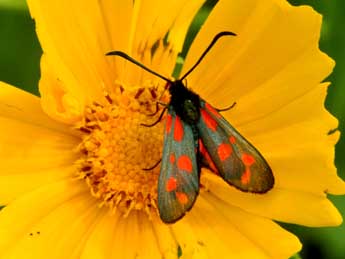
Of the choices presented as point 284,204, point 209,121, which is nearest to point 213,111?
point 209,121

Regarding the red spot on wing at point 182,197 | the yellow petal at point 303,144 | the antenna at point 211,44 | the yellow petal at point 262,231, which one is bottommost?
the yellow petal at point 262,231

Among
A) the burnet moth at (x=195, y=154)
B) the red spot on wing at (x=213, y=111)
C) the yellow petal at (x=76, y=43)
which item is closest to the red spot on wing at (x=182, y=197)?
the burnet moth at (x=195, y=154)

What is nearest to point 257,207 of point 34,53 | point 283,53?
point 283,53

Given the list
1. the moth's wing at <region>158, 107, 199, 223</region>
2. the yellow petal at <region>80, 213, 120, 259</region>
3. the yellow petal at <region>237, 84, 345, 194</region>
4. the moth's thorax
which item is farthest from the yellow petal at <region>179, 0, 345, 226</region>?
the yellow petal at <region>80, 213, 120, 259</region>

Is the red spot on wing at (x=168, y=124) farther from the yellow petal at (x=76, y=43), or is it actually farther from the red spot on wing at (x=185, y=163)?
the yellow petal at (x=76, y=43)

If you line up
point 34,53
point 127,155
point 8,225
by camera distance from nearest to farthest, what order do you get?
point 8,225, point 127,155, point 34,53

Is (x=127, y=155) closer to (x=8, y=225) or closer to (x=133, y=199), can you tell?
(x=133, y=199)

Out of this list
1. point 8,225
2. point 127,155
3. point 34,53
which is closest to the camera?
point 8,225
